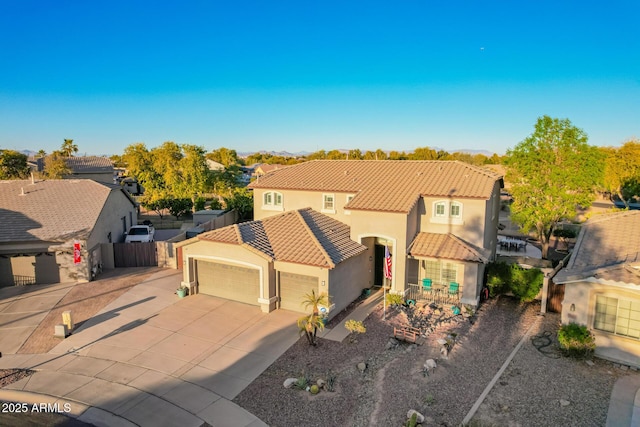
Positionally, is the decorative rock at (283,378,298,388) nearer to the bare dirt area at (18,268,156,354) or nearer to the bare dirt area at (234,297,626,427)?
the bare dirt area at (234,297,626,427)

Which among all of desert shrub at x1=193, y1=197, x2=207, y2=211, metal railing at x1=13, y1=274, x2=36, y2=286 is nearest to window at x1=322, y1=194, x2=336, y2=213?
metal railing at x1=13, y1=274, x2=36, y2=286

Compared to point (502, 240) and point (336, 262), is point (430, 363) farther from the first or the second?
point (502, 240)

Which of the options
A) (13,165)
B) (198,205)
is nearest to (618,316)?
(198,205)

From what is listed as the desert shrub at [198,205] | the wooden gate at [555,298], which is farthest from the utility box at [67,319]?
the desert shrub at [198,205]

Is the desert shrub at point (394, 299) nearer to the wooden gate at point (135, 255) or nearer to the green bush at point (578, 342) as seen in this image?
the green bush at point (578, 342)


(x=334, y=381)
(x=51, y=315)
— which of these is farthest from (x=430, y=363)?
(x=51, y=315)

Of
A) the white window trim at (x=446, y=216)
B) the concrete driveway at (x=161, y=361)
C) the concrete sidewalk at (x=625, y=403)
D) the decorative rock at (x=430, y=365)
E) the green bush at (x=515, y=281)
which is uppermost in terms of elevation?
the white window trim at (x=446, y=216)
